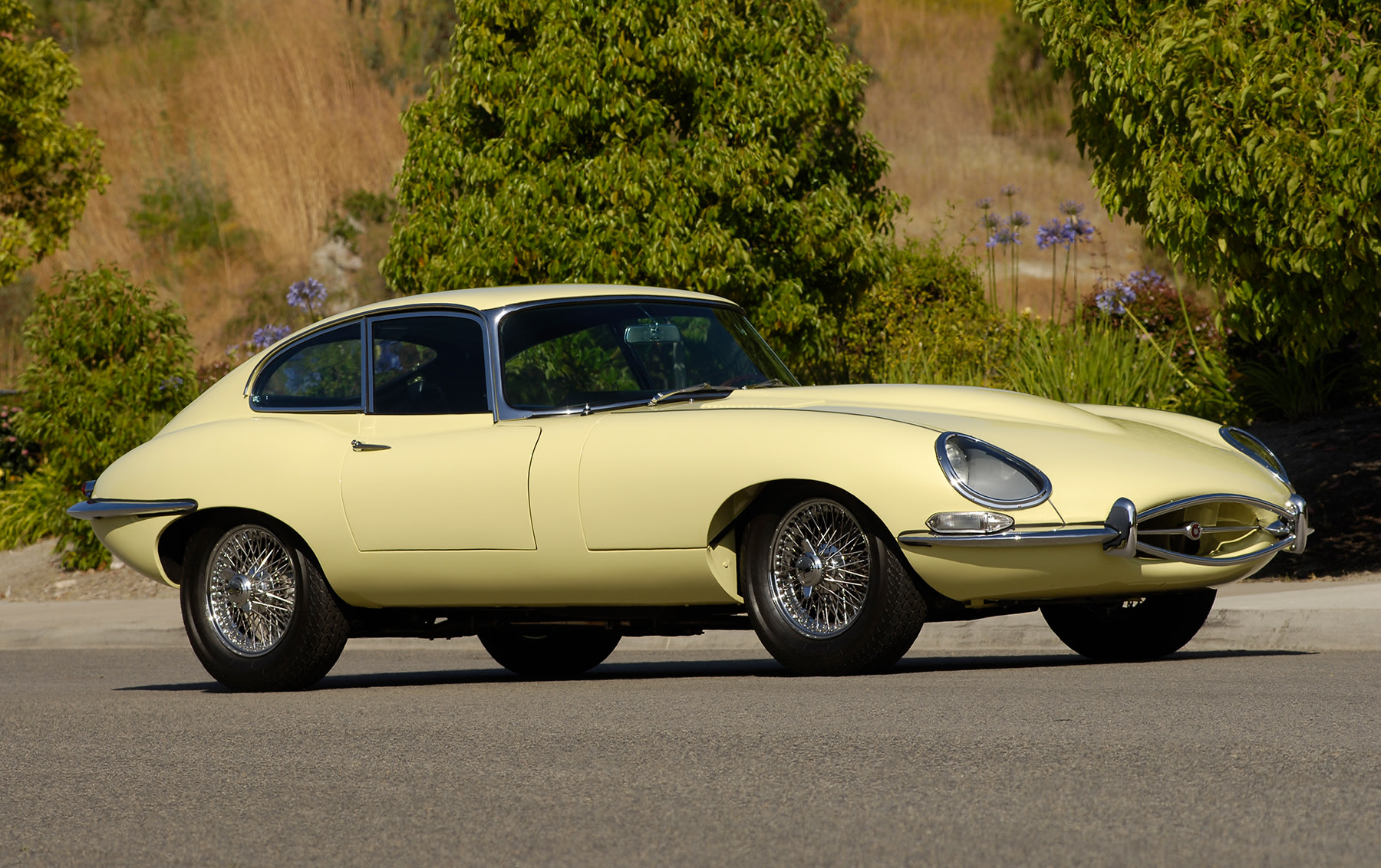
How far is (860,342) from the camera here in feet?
64.5

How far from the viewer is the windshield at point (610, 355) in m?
7.31

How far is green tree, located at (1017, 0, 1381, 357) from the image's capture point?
10.2 metres

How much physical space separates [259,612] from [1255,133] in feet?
21.5

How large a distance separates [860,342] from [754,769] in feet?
49.6

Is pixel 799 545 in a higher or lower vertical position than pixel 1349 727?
higher

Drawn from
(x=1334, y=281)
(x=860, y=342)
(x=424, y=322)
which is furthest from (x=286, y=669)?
(x=860, y=342)

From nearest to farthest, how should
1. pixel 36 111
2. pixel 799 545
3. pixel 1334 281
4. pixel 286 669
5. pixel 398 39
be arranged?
pixel 799 545 → pixel 286 669 → pixel 1334 281 → pixel 36 111 → pixel 398 39

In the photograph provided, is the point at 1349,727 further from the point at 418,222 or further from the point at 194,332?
the point at 194,332

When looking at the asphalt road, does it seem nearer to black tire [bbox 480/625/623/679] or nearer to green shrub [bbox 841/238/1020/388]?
black tire [bbox 480/625/623/679]

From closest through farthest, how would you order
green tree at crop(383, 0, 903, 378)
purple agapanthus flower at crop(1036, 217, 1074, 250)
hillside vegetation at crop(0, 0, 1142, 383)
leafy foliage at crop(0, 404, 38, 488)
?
green tree at crop(383, 0, 903, 378) → purple agapanthus flower at crop(1036, 217, 1074, 250) → leafy foliage at crop(0, 404, 38, 488) → hillside vegetation at crop(0, 0, 1142, 383)

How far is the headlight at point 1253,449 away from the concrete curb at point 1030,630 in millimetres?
1460

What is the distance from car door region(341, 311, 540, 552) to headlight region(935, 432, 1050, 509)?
→ 1.76 m

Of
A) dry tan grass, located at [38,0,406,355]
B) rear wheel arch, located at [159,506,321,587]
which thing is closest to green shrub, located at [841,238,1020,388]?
rear wheel arch, located at [159,506,321,587]

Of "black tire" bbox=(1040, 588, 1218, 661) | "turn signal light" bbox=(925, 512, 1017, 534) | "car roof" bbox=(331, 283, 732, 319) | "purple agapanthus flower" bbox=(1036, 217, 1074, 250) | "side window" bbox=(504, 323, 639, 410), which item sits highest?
"purple agapanthus flower" bbox=(1036, 217, 1074, 250)
